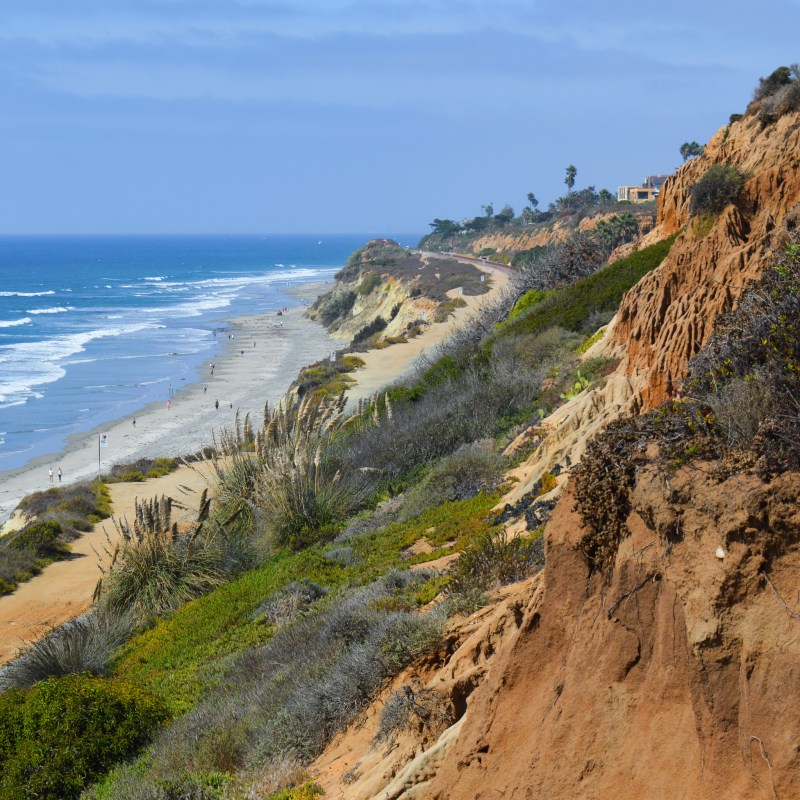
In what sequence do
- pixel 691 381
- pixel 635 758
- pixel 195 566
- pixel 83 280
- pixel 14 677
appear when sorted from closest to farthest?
pixel 635 758 < pixel 691 381 < pixel 14 677 < pixel 195 566 < pixel 83 280

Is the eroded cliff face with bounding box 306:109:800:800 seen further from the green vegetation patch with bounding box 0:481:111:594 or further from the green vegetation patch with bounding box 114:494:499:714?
the green vegetation patch with bounding box 0:481:111:594

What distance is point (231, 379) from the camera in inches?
1996

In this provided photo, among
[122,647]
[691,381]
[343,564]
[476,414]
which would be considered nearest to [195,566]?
[122,647]

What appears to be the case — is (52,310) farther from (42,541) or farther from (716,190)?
(716,190)

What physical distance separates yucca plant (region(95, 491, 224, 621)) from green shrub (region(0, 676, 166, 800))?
13.8 feet

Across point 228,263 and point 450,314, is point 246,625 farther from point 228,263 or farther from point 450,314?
point 228,263

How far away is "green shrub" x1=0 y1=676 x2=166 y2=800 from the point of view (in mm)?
7656

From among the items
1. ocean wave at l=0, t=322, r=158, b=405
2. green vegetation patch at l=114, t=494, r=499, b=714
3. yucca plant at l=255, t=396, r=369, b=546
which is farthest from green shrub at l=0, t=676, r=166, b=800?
ocean wave at l=0, t=322, r=158, b=405

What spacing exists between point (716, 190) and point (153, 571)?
1017cm

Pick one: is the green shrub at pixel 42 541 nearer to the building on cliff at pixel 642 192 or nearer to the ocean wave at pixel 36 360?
the ocean wave at pixel 36 360

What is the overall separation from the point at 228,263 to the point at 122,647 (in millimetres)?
191871

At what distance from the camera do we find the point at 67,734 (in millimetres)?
7996

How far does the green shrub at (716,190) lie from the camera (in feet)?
41.7

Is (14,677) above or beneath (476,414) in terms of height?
beneath
